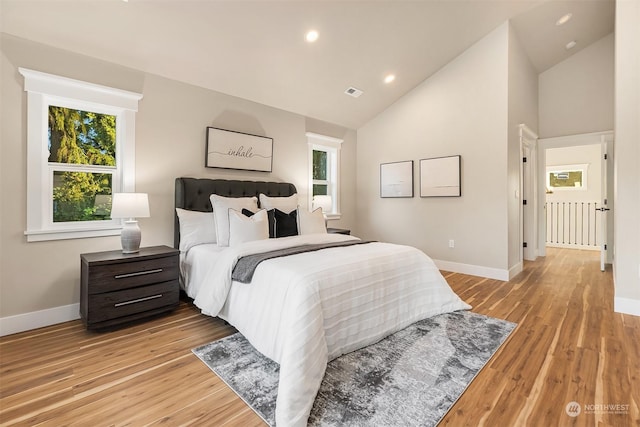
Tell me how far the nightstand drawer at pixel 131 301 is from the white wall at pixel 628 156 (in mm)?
4290

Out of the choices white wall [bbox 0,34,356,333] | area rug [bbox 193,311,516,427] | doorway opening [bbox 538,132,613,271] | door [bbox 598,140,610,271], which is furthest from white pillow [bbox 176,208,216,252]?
doorway opening [bbox 538,132,613,271]

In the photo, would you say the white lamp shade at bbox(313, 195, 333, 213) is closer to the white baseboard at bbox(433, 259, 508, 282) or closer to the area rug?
the white baseboard at bbox(433, 259, 508, 282)

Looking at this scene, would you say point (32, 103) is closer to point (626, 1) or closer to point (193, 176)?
point (193, 176)

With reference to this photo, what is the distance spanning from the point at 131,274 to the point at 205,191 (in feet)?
4.01

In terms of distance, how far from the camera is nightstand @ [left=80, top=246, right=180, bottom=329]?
2.41 meters

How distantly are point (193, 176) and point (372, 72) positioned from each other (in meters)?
2.76

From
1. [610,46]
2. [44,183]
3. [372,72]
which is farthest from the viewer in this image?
[610,46]

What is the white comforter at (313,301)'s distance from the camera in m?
1.63

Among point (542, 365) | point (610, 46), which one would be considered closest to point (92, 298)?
point (542, 365)

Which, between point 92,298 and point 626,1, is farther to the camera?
point 626,1

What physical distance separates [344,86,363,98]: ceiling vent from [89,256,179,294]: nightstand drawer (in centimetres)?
328

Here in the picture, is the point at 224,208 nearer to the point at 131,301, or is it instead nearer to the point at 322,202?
the point at 131,301

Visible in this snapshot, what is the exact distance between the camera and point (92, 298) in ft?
7.88

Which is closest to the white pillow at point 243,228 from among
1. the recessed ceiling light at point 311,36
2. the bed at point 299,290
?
the bed at point 299,290
